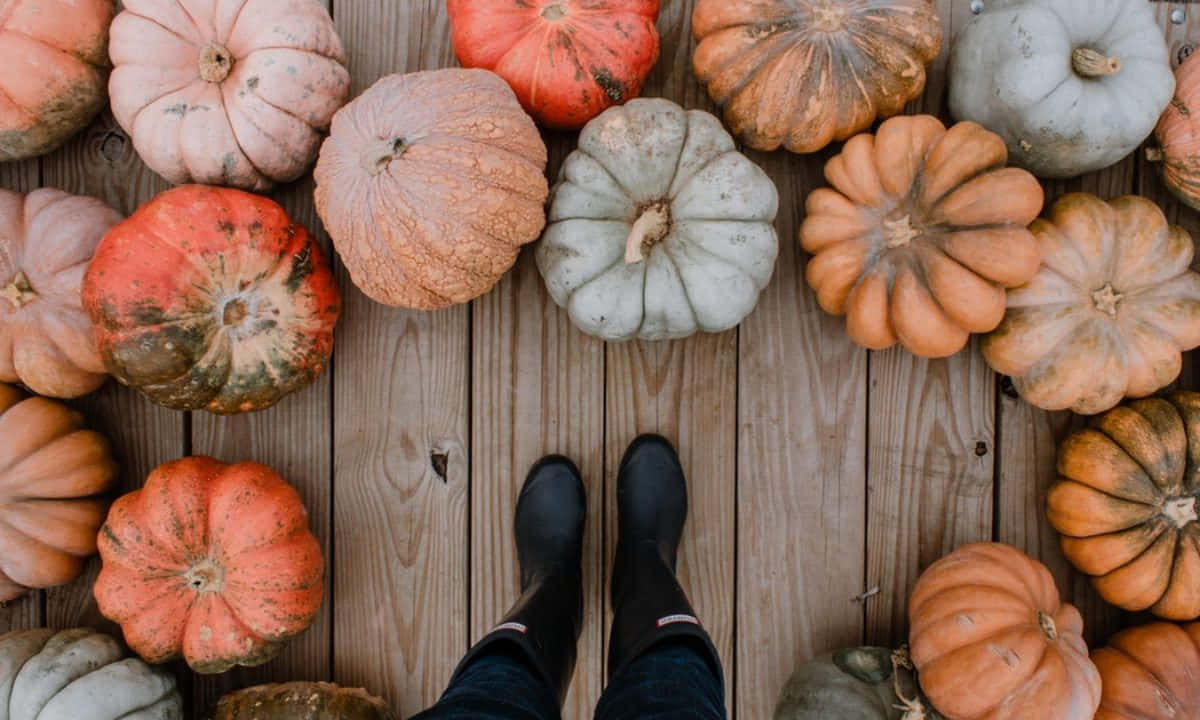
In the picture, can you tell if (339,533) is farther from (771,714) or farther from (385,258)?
(771,714)

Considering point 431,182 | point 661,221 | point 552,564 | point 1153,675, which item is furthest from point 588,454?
point 1153,675

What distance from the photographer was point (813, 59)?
1531mm

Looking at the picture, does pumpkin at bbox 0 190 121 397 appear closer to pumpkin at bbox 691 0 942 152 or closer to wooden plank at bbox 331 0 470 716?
wooden plank at bbox 331 0 470 716

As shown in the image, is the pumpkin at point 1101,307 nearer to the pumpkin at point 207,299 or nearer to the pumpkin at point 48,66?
the pumpkin at point 207,299

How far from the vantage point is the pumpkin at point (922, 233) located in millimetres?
1486

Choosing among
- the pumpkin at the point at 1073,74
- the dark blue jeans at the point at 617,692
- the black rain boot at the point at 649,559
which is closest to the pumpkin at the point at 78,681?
the dark blue jeans at the point at 617,692

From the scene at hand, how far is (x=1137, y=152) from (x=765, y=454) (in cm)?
106

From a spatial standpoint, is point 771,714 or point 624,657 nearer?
point 624,657

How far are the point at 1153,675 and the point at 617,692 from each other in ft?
3.67

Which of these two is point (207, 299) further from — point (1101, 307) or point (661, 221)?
point (1101, 307)

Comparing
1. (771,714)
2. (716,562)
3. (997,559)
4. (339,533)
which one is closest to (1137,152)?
(997,559)

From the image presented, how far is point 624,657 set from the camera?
1.41 metres

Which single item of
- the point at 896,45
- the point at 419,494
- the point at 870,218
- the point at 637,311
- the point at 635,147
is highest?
the point at 896,45

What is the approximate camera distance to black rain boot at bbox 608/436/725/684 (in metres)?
1.40
